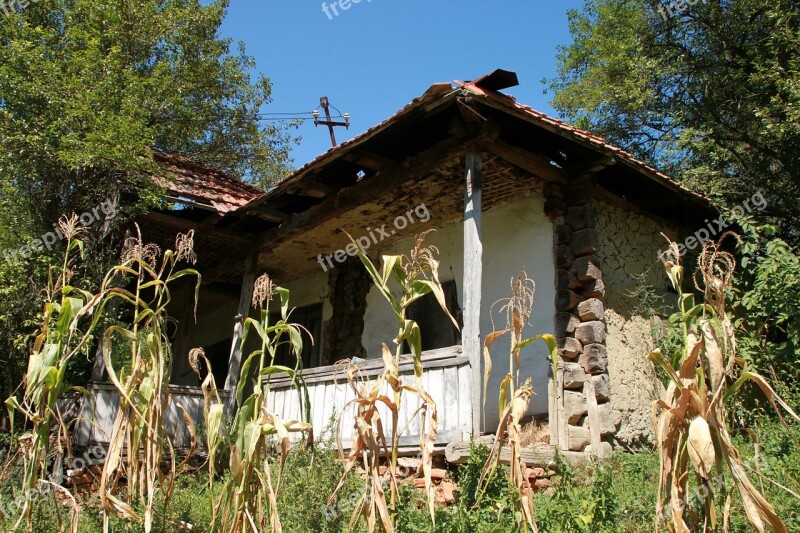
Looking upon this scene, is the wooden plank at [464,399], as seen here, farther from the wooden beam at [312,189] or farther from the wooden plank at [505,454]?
the wooden beam at [312,189]

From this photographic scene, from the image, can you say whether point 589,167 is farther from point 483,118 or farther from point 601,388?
point 601,388

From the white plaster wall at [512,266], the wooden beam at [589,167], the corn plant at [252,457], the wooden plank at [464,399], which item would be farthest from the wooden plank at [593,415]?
the corn plant at [252,457]

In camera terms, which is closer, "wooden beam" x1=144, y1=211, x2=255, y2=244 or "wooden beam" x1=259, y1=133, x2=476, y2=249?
"wooden beam" x1=259, y1=133, x2=476, y2=249

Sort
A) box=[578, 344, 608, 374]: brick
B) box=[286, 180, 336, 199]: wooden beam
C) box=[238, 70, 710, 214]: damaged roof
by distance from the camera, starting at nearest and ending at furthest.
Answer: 1. box=[238, 70, 710, 214]: damaged roof
2. box=[578, 344, 608, 374]: brick
3. box=[286, 180, 336, 199]: wooden beam

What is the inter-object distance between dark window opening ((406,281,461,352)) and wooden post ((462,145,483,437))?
1898 millimetres

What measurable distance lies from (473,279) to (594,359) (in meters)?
1.53

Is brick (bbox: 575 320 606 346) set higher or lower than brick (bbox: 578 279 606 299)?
lower

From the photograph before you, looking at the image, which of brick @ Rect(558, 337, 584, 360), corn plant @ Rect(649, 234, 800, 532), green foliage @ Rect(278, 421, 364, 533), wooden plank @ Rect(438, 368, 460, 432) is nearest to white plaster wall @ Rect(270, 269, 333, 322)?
brick @ Rect(558, 337, 584, 360)

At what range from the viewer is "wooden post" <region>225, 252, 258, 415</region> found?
761 cm

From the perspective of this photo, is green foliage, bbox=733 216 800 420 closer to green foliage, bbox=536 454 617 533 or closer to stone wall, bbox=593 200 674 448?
stone wall, bbox=593 200 674 448

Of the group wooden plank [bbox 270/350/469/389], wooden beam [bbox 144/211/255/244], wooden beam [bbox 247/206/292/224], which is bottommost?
wooden plank [bbox 270/350/469/389]

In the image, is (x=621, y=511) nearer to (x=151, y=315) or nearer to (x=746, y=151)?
(x=151, y=315)

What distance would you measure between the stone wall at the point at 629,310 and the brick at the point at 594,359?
7.9 inches

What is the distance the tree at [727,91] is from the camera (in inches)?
287
